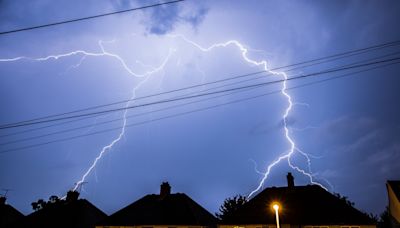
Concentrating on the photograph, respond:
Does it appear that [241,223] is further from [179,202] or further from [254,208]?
[179,202]

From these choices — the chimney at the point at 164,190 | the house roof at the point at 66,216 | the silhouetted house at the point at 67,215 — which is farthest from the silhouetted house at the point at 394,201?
the house roof at the point at 66,216

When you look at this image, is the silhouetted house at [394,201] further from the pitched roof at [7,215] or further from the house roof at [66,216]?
the pitched roof at [7,215]

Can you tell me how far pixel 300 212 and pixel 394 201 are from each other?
9.88 m

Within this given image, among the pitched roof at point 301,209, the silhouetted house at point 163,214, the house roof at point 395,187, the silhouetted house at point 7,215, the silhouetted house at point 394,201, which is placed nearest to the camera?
the pitched roof at point 301,209

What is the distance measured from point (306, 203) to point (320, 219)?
2289 millimetres

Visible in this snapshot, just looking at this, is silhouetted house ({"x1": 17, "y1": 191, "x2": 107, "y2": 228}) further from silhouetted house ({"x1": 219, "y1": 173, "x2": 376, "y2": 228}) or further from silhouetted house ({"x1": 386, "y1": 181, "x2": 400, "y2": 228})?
silhouetted house ({"x1": 386, "y1": 181, "x2": 400, "y2": 228})

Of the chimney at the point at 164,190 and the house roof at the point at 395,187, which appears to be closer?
the house roof at the point at 395,187

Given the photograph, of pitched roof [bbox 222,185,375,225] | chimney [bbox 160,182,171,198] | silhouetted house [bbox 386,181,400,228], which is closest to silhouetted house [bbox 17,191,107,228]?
chimney [bbox 160,182,171,198]

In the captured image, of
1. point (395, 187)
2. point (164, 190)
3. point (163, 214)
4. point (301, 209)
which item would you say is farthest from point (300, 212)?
point (164, 190)

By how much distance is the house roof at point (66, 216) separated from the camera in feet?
109

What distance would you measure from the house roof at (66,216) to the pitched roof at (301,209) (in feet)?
58.5

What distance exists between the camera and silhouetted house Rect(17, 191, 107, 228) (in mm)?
33188

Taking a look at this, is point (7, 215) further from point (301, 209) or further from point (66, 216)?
point (301, 209)

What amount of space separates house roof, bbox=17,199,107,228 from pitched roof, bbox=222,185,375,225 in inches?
703
